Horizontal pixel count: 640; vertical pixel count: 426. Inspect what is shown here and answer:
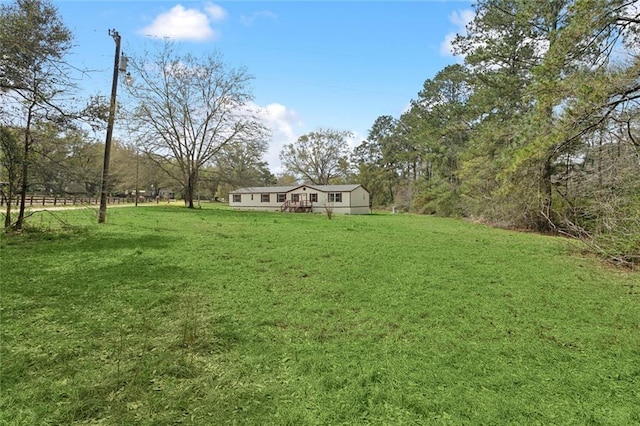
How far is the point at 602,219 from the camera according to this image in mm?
6879

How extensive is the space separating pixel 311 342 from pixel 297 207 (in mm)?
26144

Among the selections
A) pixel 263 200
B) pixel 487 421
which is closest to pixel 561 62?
pixel 487 421

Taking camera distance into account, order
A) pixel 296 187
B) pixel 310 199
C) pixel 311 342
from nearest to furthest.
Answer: pixel 311 342 → pixel 310 199 → pixel 296 187

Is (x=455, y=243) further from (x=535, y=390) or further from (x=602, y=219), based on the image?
(x=535, y=390)

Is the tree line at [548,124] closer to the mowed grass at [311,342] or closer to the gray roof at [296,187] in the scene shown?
the mowed grass at [311,342]

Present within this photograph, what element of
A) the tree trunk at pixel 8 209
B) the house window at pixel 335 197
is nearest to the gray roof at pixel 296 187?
the house window at pixel 335 197

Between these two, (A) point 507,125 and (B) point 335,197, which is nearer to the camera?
(A) point 507,125

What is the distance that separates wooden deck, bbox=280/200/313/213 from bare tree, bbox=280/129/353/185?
1556cm

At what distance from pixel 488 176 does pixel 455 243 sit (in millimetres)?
8375

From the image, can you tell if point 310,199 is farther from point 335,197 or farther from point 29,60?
point 29,60

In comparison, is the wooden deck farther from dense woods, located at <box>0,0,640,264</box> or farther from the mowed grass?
the mowed grass

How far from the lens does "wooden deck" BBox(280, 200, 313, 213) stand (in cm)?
2925

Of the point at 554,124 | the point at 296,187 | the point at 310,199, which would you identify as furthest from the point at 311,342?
the point at 296,187

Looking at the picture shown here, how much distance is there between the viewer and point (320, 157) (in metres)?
45.8
